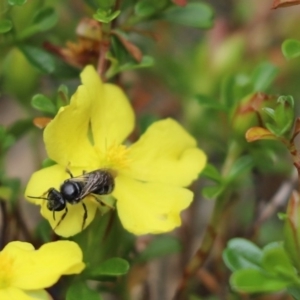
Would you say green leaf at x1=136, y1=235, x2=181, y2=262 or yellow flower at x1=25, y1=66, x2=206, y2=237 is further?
green leaf at x1=136, y1=235, x2=181, y2=262

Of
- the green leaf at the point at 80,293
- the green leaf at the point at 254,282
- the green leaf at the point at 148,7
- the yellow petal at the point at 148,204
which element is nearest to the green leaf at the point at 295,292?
the green leaf at the point at 254,282

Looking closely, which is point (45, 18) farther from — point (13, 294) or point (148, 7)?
point (13, 294)

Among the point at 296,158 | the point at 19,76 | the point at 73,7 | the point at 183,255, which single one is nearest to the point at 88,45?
the point at 19,76

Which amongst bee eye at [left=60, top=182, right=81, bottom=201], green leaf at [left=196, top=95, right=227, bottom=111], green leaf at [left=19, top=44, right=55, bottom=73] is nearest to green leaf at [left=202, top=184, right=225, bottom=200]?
green leaf at [left=196, top=95, right=227, bottom=111]

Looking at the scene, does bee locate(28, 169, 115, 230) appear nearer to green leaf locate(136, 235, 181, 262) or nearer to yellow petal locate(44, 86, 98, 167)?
yellow petal locate(44, 86, 98, 167)

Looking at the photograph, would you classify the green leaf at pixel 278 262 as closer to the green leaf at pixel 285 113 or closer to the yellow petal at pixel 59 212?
the green leaf at pixel 285 113

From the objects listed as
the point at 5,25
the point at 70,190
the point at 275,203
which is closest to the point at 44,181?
the point at 70,190
